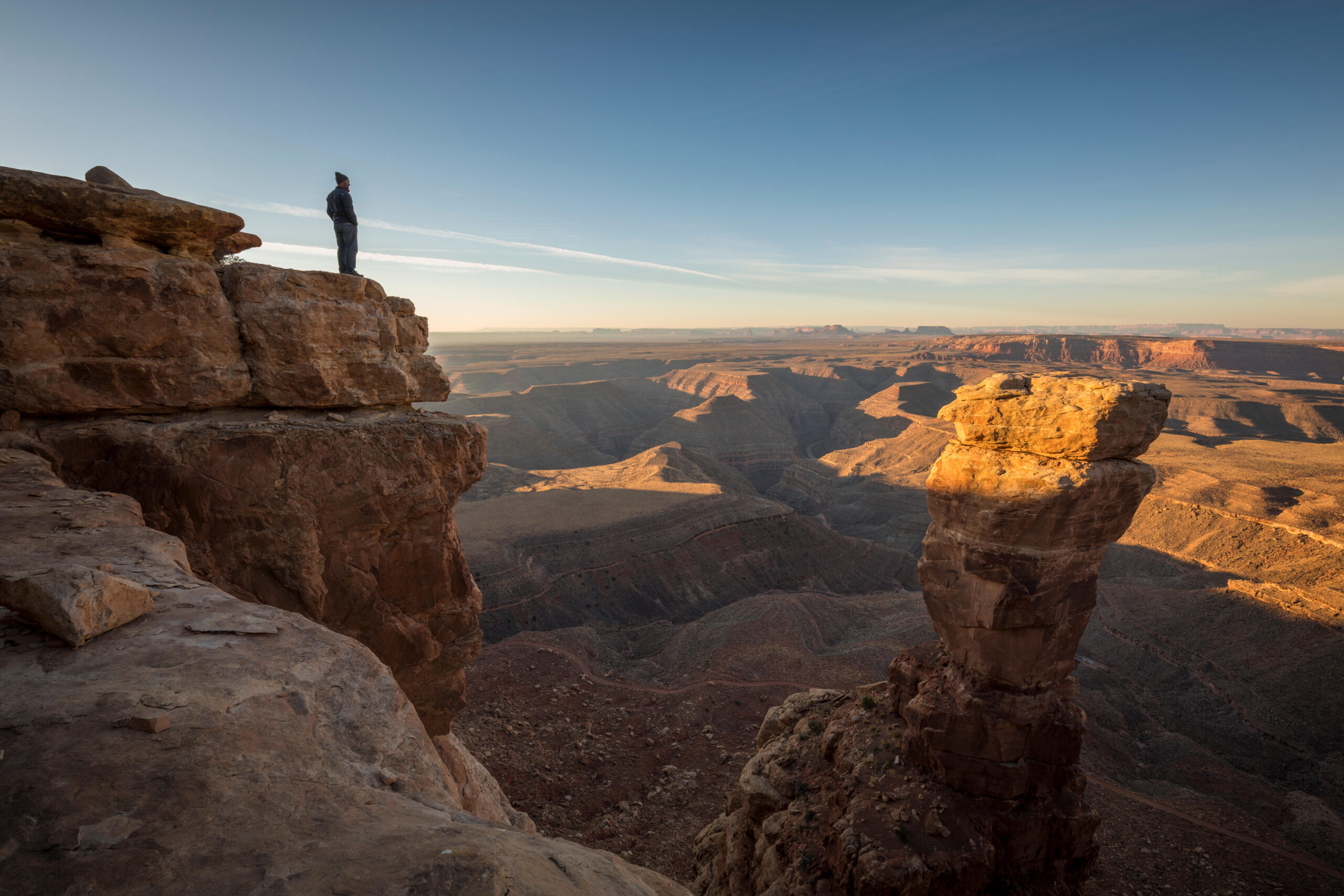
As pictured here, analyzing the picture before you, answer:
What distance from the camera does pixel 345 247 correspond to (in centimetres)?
1180

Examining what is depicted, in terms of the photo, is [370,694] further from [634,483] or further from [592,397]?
[592,397]

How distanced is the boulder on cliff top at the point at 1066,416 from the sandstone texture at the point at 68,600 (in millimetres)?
11568

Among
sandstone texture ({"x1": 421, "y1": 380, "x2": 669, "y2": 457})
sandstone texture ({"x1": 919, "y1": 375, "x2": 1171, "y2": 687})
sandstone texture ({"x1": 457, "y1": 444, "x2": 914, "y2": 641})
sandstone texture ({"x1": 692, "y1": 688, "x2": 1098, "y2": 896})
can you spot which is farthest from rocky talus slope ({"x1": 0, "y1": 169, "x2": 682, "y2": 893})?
sandstone texture ({"x1": 421, "y1": 380, "x2": 669, "y2": 457})

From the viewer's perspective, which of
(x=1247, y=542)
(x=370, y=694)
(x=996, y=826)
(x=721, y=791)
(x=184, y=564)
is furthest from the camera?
(x=1247, y=542)

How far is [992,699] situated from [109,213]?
16.8 metres

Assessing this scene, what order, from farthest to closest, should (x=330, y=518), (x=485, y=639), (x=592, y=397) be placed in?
(x=592, y=397) → (x=485, y=639) → (x=330, y=518)

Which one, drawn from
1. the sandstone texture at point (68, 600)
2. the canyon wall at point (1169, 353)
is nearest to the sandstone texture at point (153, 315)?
the sandstone texture at point (68, 600)

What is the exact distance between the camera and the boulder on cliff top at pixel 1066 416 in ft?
35.6

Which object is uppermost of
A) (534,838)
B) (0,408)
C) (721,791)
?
(0,408)

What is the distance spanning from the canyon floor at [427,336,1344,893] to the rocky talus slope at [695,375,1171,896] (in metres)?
5.27

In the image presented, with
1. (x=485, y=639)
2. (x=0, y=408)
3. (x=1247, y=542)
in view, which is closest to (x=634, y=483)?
(x=485, y=639)

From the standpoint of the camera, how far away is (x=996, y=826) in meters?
11.6

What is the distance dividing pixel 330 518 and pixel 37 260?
4.77 meters

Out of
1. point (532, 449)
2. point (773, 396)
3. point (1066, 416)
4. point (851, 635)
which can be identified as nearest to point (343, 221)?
point (1066, 416)
